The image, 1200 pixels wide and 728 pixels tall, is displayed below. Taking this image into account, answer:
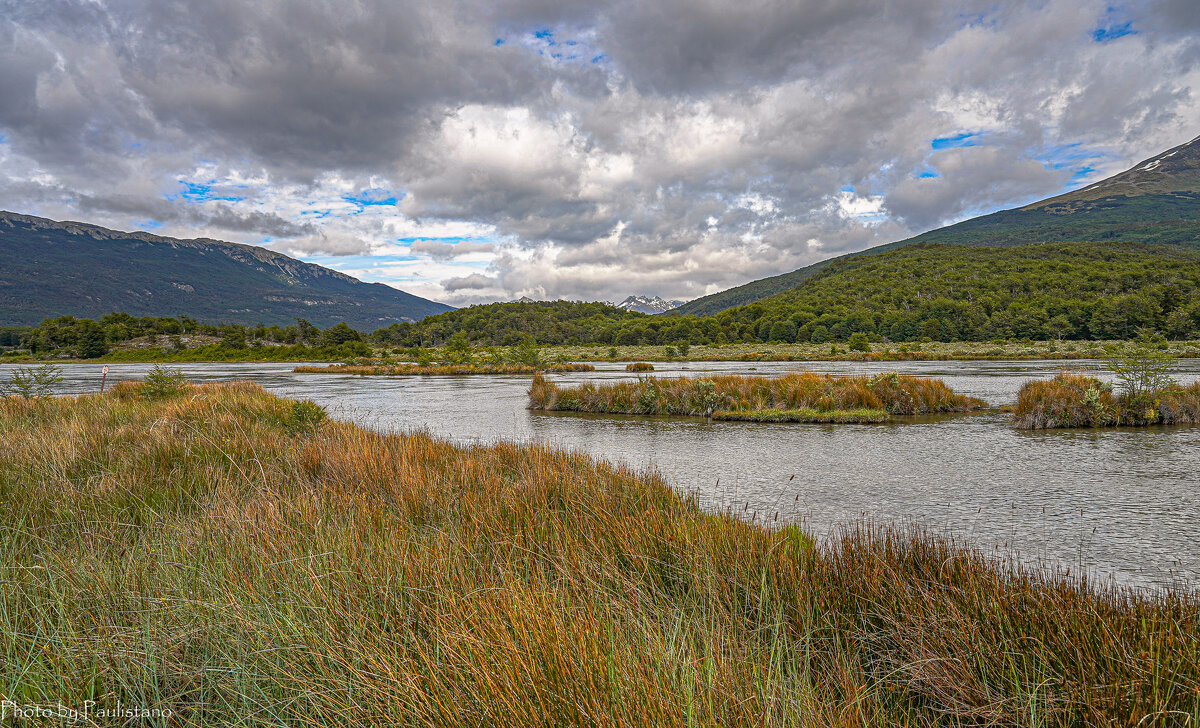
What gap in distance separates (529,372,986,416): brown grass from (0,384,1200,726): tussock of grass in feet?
45.9

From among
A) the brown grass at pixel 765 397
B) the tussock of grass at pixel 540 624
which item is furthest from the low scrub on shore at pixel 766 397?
the tussock of grass at pixel 540 624

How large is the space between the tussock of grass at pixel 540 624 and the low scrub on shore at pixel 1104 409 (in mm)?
13046

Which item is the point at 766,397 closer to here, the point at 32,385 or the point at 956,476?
the point at 956,476

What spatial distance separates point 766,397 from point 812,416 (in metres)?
2.42

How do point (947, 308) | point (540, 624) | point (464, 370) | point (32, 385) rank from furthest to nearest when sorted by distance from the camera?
point (947, 308) → point (464, 370) → point (32, 385) → point (540, 624)

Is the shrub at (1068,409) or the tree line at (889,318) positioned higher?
the tree line at (889,318)

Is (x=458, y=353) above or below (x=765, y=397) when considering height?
above

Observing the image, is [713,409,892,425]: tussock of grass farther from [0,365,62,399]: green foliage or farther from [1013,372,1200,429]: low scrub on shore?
[0,365,62,399]: green foliage

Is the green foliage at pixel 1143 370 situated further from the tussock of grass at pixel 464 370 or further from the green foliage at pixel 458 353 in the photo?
the green foliage at pixel 458 353

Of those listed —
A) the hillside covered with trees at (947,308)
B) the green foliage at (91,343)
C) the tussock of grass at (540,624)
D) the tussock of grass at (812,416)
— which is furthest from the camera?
the green foliage at (91,343)

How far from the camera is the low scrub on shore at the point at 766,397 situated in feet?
58.1

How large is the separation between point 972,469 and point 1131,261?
144272 mm

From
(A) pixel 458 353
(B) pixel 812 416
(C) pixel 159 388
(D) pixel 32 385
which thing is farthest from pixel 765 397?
(A) pixel 458 353

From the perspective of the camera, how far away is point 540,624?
2.49 metres
